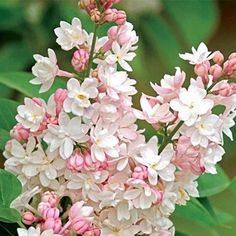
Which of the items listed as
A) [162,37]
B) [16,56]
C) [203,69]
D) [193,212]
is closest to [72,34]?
[203,69]

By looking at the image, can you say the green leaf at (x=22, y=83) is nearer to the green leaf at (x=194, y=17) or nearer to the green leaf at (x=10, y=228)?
the green leaf at (x=10, y=228)

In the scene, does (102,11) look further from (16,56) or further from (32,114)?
(16,56)

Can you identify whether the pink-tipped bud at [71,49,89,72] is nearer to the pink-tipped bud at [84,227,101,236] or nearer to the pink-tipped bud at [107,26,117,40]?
the pink-tipped bud at [107,26,117,40]

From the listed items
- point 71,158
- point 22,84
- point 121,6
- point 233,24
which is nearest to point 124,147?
point 71,158

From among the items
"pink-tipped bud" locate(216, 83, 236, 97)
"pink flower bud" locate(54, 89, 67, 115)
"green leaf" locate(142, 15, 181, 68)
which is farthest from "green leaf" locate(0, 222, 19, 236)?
"green leaf" locate(142, 15, 181, 68)

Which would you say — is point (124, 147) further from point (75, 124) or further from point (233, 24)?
point (233, 24)

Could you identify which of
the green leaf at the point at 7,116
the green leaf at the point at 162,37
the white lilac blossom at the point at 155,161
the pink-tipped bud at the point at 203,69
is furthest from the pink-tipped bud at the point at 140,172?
the green leaf at the point at 162,37
